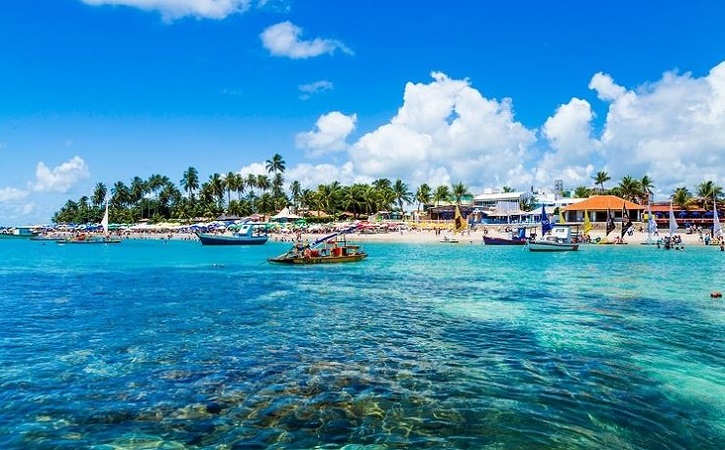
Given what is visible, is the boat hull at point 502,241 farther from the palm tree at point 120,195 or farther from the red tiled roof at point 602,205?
the palm tree at point 120,195

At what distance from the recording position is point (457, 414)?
11.3 metres

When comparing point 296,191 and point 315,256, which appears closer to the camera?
point 315,256

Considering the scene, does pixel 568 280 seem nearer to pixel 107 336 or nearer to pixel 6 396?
pixel 107 336

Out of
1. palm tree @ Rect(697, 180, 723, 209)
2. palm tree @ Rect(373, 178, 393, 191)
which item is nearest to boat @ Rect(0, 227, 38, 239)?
palm tree @ Rect(373, 178, 393, 191)

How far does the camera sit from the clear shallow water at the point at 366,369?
10422 millimetres

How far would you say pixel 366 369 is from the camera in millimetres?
14648

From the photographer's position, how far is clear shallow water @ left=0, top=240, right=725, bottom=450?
34.2 ft

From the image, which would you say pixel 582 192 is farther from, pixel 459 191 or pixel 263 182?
pixel 263 182

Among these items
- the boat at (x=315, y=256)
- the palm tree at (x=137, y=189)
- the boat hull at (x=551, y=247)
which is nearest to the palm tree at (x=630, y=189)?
the boat hull at (x=551, y=247)

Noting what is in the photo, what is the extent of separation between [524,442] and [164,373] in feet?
31.9

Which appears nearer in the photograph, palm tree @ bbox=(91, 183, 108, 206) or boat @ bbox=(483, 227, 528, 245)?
boat @ bbox=(483, 227, 528, 245)

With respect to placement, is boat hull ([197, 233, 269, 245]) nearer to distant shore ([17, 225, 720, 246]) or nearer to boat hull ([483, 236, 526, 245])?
distant shore ([17, 225, 720, 246])

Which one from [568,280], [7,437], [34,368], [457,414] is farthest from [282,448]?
[568,280]

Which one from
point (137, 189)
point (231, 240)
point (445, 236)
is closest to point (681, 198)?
point (445, 236)
